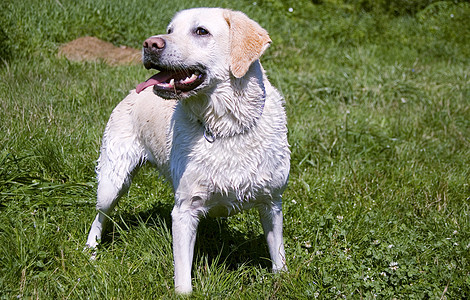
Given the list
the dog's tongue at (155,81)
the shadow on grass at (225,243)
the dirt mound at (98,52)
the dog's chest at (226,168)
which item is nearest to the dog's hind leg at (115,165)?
the shadow on grass at (225,243)

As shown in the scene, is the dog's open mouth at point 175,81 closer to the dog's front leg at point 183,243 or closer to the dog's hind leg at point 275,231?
the dog's front leg at point 183,243

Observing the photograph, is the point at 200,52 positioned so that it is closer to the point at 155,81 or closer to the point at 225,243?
the point at 155,81

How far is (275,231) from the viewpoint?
3.30 m

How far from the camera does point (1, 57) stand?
20.9 feet

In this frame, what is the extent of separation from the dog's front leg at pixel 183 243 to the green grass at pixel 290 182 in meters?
0.10

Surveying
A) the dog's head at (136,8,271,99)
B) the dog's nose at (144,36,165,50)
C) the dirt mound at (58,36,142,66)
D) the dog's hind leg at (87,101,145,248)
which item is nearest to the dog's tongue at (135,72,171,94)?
the dog's head at (136,8,271,99)

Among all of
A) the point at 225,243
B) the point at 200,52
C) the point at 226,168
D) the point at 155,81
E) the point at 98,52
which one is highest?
the point at 200,52

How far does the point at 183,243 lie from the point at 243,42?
3.90ft

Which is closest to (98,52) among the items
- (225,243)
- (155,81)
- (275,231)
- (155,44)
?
(225,243)

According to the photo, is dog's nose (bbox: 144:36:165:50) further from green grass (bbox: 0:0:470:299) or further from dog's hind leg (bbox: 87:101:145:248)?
green grass (bbox: 0:0:470:299)

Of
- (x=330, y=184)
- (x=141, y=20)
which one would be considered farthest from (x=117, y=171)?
(x=141, y=20)

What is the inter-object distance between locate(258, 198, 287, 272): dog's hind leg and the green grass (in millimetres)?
89

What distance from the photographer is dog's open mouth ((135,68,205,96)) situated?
288 cm

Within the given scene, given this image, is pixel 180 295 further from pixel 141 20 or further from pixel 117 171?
pixel 141 20
